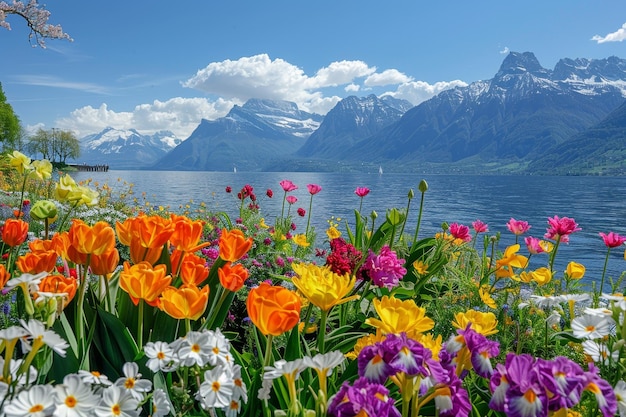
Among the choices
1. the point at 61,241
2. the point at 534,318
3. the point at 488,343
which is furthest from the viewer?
the point at 534,318

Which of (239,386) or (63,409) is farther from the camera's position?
(239,386)

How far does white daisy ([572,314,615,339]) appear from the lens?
1311 mm

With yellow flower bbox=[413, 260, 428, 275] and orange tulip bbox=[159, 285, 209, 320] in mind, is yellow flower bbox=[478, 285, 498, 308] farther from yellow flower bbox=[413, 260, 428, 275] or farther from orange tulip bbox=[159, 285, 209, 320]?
orange tulip bbox=[159, 285, 209, 320]

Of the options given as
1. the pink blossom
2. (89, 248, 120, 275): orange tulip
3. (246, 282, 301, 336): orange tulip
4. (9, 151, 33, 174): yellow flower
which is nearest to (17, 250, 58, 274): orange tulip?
(89, 248, 120, 275): orange tulip

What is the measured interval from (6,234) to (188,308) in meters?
1.25

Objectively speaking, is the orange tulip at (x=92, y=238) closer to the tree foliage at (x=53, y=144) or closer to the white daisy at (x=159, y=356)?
the white daisy at (x=159, y=356)

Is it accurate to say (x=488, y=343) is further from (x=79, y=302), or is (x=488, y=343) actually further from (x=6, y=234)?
(x=6, y=234)

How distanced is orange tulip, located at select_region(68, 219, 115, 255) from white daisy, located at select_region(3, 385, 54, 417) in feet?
1.98

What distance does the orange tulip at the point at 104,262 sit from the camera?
1.70 m

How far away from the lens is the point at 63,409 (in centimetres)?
102

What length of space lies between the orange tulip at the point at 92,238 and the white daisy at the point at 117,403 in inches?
22.6

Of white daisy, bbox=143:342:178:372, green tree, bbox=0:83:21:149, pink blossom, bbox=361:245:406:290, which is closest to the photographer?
white daisy, bbox=143:342:178:372

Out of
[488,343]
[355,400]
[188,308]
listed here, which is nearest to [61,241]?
A: [188,308]

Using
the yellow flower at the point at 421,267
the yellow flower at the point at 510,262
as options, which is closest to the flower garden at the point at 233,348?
the yellow flower at the point at 510,262
